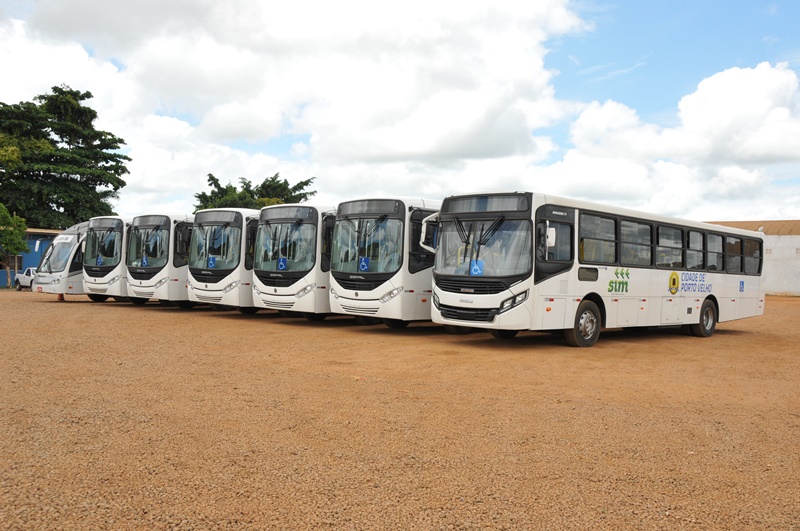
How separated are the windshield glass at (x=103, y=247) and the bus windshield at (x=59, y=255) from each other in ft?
3.40

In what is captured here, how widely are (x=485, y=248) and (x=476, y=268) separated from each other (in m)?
0.41

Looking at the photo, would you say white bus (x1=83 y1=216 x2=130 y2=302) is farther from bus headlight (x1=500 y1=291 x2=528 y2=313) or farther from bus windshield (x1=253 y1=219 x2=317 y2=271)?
bus headlight (x1=500 y1=291 x2=528 y2=313)

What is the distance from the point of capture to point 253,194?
53969 millimetres

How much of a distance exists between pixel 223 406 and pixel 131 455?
1.99 m

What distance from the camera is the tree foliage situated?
5038 centimetres

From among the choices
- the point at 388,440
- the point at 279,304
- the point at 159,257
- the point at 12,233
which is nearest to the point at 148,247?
the point at 159,257

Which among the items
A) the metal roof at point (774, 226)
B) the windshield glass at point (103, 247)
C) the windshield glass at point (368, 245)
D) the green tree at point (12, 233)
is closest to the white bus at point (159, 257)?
the windshield glass at point (103, 247)

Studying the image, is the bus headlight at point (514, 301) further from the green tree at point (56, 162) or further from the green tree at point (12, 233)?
the green tree at point (56, 162)

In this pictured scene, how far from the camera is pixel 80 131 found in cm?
4916

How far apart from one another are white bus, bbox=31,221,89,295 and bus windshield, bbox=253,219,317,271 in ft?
31.2

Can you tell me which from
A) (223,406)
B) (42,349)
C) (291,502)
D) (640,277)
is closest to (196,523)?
(291,502)

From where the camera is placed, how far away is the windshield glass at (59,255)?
25359 millimetres

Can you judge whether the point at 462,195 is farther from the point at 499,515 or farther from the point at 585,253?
the point at 499,515

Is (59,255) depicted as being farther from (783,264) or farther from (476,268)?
(783,264)
